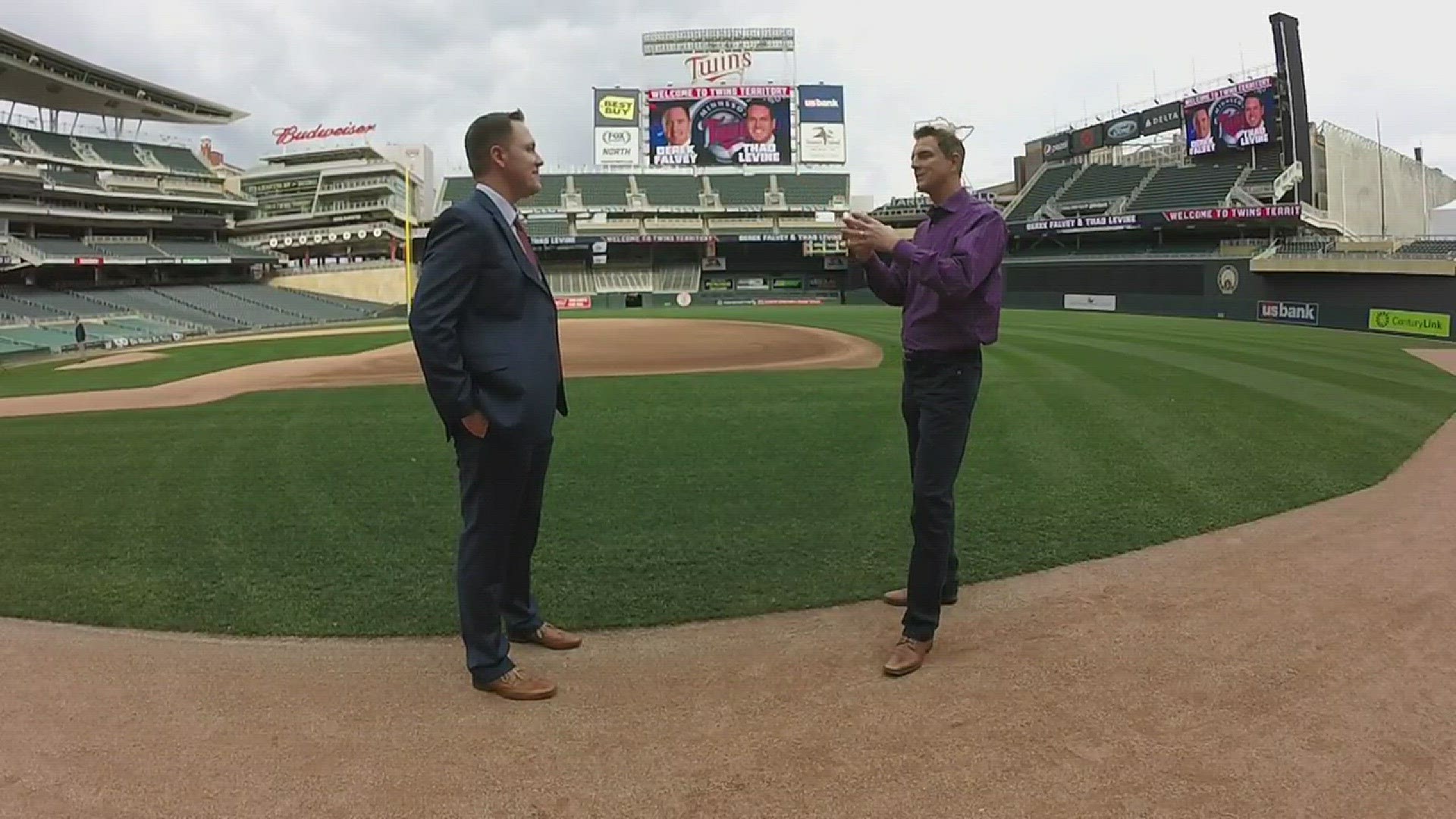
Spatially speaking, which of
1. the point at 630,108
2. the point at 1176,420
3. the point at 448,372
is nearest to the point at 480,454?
the point at 448,372

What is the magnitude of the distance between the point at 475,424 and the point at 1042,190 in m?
56.8

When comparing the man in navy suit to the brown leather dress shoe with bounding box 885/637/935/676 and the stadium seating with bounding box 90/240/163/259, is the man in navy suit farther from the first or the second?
the stadium seating with bounding box 90/240/163/259

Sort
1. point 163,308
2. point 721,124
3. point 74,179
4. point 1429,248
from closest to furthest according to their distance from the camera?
point 1429,248
point 163,308
point 74,179
point 721,124

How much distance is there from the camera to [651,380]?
43.3 ft

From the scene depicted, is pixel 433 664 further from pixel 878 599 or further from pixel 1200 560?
pixel 1200 560

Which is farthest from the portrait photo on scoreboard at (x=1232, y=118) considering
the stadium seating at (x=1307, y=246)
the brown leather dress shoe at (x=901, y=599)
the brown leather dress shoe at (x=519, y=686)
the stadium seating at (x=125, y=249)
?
the stadium seating at (x=125, y=249)

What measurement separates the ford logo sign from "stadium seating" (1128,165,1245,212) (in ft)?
12.6

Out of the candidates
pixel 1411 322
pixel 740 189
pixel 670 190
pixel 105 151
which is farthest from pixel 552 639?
pixel 740 189

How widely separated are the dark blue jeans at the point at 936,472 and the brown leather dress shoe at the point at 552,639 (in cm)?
142

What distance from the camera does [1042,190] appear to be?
2117 inches

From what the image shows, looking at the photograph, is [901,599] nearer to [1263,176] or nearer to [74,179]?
[1263,176]

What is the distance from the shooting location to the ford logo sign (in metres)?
50.3

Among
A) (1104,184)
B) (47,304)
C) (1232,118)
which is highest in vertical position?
(1232,118)

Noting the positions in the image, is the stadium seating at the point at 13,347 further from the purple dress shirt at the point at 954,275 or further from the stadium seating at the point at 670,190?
the stadium seating at the point at 670,190
